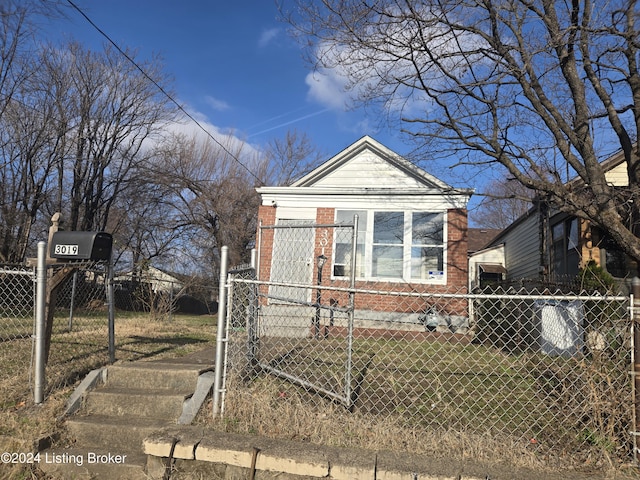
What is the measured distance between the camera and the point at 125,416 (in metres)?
3.60

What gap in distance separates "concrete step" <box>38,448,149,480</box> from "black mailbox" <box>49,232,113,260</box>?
1933 mm

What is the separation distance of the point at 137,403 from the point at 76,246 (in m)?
1.79

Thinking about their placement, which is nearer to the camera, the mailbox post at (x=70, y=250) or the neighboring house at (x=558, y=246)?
the mailbox post at (x=70, y=250)

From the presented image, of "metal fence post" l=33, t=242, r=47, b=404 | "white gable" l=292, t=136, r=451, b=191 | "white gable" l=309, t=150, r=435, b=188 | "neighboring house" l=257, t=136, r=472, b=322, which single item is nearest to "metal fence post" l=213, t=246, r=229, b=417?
"metal fence post" l=33, t=242, r=47, b=404

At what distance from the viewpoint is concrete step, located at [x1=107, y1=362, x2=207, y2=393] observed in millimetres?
3893

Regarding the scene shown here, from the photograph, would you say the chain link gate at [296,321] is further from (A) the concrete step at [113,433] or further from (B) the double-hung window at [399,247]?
(A) the concrete step at [113,433]

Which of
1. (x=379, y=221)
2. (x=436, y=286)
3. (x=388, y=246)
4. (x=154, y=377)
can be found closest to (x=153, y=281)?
(x=379, y=221)

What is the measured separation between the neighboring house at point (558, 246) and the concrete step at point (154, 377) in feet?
24.9

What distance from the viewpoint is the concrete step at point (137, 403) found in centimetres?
360

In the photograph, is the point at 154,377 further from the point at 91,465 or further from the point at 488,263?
the point at 488,263

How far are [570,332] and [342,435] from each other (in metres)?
5.98

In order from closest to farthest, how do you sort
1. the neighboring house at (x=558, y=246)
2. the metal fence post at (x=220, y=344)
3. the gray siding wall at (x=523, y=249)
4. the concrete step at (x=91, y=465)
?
the concrete step at (x=91, y=465), the metal fence post at (x=220, y=344), the neighboring house at (x=558, y=246), the gray siding wall at (x=523, y=249)

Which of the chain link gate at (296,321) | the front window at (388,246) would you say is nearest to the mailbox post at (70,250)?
the chain link gate at (296,321)

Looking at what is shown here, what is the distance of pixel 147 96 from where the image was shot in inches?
792
